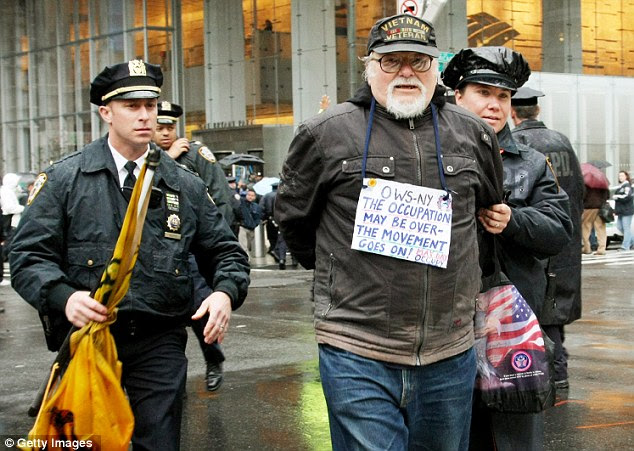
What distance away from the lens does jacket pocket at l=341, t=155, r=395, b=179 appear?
3.74 metres

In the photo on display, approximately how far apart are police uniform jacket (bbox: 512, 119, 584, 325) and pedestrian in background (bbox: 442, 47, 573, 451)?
1641mm

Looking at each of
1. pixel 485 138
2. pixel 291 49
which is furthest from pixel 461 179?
pixel 291 49

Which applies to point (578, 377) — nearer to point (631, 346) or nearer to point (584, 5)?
point (631, 346)

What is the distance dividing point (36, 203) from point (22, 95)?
4388cm

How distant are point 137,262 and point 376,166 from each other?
41.0 inches

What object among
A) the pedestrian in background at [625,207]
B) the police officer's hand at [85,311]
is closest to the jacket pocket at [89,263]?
the police officer's hand at [85,311]

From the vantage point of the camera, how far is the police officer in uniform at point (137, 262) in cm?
413

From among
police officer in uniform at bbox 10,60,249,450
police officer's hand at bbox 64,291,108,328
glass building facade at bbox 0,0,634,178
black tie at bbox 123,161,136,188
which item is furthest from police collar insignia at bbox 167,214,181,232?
glass building facade at bbox 0,0,634,178

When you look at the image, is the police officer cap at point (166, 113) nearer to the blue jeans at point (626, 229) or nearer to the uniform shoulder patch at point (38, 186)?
the uniform shoulder patch at point (38, 186)

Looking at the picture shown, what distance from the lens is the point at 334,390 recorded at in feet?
12.3

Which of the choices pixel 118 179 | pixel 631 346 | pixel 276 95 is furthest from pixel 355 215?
pixel 276 95

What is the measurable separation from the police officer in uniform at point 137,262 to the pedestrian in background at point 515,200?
1.22 metres

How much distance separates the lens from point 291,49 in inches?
1294

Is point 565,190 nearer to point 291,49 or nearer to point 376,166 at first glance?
point 376,166
